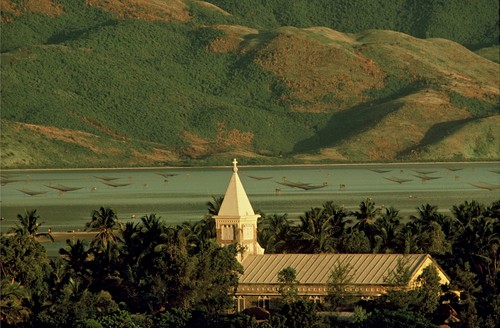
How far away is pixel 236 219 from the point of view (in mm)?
97188

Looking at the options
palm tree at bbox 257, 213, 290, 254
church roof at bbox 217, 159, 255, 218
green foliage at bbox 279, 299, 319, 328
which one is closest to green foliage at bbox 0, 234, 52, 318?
church roof at bbox 217, 159, 255, 218

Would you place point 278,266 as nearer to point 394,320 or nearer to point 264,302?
point 264,302

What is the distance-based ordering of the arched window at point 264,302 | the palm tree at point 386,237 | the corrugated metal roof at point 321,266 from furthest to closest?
the palm tree at point 386,237
the arched window at point 264,302
the corrugated metal roof at point 321,266

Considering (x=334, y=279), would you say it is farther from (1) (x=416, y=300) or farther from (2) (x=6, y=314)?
(2) (x=6, y=314)

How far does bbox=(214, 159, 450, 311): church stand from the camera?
93.4m

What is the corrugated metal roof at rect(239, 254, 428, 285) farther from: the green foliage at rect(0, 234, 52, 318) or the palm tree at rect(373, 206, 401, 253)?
the palm tree at rect(373, 206, 401, 253)

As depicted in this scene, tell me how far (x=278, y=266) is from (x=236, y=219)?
3.61 meters

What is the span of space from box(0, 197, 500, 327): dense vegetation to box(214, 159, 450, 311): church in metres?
0.81

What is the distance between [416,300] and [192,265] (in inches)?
523

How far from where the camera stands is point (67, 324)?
9450 cm

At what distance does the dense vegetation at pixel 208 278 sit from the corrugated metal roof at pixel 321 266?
1.04 metres

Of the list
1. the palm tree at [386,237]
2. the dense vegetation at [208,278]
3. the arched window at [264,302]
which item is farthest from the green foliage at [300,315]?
the palm tree at [386,237]

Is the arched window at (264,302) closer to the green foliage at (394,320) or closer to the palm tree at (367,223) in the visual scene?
the green foliage at (394,320)

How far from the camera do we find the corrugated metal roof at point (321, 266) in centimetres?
9388
